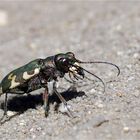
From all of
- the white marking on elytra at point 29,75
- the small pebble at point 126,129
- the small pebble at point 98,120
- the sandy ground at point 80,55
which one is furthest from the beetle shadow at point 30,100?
the small pebble at point 126,129

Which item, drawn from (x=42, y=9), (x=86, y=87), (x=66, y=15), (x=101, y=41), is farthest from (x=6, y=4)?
(x=86, y=87)

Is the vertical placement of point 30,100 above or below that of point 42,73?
below

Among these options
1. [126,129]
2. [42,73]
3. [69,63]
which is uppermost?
[69,63]

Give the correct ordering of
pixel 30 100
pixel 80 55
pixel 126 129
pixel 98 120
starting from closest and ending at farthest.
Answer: pixel 126 129 → pixel 98 120 → pixel 30 100 → pixel 80 55

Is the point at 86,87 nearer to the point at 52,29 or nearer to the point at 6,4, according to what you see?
the point at 52,29

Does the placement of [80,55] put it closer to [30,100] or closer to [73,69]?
[30,100]

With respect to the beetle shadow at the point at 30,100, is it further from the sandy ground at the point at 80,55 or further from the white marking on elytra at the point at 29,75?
the white marking on elytra at the point at 29,75

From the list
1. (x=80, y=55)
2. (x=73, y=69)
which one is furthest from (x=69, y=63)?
(x=80, y=55)
